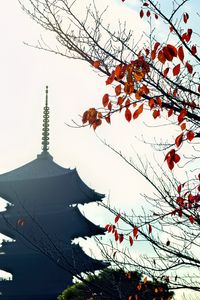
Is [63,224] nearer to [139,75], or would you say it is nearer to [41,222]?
[41,222]

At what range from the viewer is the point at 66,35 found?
7.44 m

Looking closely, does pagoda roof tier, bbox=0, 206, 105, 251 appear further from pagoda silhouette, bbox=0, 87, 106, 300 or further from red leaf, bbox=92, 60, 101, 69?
red leaf, bbox=92, 60, 101, 69

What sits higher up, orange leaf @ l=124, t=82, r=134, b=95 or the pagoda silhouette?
the pagoda silhouette

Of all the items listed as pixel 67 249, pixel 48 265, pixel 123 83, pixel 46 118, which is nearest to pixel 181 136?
pixel 123 83

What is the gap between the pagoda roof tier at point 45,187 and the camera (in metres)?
44.8

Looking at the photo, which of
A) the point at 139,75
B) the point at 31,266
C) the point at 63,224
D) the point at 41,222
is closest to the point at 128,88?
the point at 139,75

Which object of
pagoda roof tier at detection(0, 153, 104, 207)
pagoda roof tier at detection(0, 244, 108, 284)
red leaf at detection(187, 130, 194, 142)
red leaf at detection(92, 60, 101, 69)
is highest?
pagoda roof tier at detection(0, 153, 104, 207)

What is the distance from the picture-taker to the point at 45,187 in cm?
4600

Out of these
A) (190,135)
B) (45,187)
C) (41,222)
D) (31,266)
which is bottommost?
(190,135)

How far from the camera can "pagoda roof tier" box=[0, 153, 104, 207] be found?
44.8 metres

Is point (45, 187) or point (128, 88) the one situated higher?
point (45, 187)

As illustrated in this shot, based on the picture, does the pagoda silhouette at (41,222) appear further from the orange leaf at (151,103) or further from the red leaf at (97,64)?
the orange leaf at (151,103)

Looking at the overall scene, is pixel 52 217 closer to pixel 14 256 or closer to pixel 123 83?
pixel 14 256

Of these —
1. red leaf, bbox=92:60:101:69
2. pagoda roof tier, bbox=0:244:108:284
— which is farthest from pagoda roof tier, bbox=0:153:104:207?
red leaf, bbox=92:60:101:69
